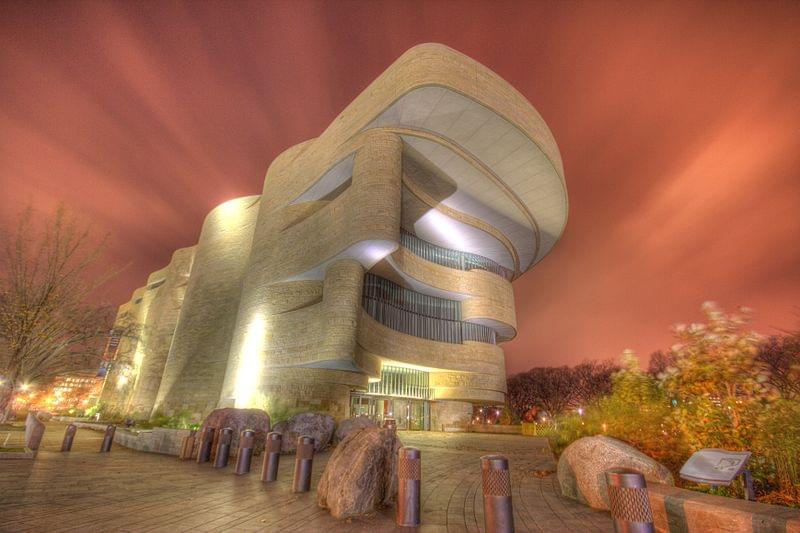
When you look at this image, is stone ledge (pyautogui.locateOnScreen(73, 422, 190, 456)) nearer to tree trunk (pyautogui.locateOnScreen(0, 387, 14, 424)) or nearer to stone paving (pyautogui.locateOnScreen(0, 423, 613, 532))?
stone paving (pyautogui.locateOnScreen(0, 423, 613, 532))

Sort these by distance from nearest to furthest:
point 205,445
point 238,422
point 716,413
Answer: point 716,413
point 205,445
point 238,422

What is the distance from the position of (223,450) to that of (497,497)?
7.12 metres

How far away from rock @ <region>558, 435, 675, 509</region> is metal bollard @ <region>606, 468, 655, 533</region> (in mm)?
2598

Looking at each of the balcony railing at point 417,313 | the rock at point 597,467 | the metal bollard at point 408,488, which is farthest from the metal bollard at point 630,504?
the balcony railing at point 417,313

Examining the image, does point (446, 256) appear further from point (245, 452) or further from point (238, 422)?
point (245, 452)

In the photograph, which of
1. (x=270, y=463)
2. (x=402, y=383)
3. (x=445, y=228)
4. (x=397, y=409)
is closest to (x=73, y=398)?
(x=397, y=409)

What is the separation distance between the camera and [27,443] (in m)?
8.88

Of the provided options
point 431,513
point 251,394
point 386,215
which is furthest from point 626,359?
point 251,394

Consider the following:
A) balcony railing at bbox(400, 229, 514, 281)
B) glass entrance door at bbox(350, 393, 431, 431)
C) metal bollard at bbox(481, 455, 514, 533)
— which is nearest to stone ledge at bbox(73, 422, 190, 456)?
metal bollard at bbox(481, 455, 514, 533)

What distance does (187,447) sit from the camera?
30.5 ft

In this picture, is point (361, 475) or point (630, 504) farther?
point (361, 475)

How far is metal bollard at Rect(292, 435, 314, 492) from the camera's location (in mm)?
5812

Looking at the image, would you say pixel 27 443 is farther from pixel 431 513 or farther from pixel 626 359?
pixel 626 359

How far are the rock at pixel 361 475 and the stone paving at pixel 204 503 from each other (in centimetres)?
18
